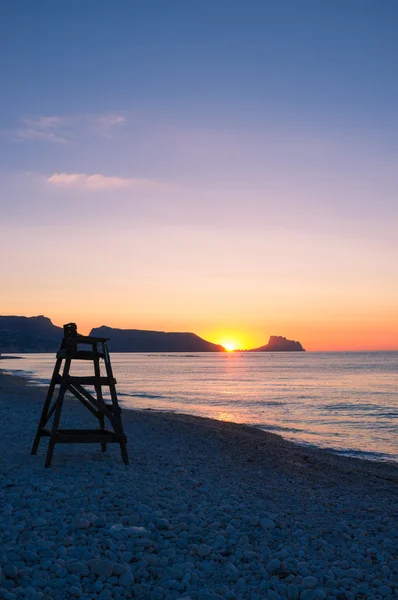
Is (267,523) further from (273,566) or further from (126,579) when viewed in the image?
(126,579)

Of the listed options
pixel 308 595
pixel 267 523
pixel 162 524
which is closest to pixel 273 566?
pixel 308 595

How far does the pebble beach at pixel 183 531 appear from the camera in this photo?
6.58 m

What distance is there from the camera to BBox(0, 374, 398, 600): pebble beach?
658 centimetres

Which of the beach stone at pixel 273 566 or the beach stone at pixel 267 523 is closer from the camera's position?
the beach stone at pixel 273 566

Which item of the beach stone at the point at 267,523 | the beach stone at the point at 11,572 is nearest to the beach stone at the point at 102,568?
the beach stone at the point at 11,572

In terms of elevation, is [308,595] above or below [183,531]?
below

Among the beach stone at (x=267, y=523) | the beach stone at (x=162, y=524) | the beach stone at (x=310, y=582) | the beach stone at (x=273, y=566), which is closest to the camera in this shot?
the beach stone at (x=310, y=582)

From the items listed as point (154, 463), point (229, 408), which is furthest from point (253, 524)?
point (229, 408)

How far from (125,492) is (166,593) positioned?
363cm

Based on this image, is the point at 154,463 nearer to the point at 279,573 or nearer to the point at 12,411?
the point at 279,573

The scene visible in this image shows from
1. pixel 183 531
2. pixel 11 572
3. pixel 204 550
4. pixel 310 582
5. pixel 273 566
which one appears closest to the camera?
pixel 11 572

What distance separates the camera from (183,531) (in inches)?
321

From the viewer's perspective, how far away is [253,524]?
8875 mm

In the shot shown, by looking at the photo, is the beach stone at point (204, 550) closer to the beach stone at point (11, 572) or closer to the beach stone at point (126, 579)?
the beach stone at point (126, 579)
